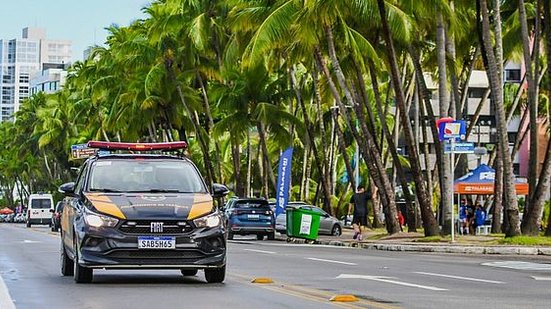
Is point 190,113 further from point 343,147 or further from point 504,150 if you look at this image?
point 504,150

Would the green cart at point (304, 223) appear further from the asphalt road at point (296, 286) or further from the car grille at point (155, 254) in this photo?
the car grille at point (155, 254)

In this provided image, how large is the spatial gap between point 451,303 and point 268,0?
30.8 m

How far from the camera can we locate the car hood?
15555mm

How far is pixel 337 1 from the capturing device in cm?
3672

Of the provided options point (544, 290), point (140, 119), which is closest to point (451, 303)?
point (544, 290)

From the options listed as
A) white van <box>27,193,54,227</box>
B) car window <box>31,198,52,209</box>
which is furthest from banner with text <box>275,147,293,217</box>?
car window <box>31,198,52,209</box>

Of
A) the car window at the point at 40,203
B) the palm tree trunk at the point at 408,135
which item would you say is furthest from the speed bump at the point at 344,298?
the car window at the point at 40,203

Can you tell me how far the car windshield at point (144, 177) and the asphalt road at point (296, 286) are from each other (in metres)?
1.33

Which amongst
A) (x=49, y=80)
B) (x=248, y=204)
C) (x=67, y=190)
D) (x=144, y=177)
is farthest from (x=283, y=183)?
(x=49, y=80)

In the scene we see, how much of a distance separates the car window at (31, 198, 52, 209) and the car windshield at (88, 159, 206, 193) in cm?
6533

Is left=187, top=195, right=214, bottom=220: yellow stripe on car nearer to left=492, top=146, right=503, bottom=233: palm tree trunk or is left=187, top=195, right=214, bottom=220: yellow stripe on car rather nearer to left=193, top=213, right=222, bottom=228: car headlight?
left=193, top=213, right=222, bottom=228: car headlight

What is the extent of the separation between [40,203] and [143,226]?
67.2 meters

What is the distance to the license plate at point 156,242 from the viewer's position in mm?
15492

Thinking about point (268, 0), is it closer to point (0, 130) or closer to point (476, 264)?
point (476, 264)
